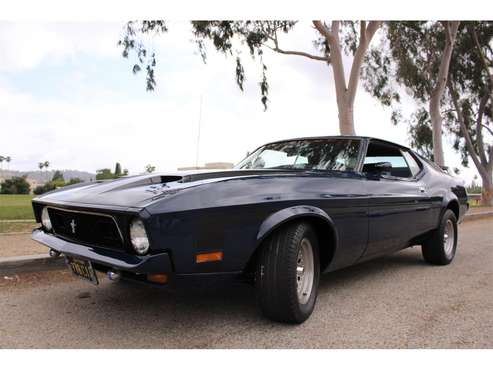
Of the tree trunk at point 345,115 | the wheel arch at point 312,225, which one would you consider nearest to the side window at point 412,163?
the wheel arch at point 312,225

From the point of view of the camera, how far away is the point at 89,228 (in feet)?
8.80

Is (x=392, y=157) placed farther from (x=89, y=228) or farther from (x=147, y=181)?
(x=89, y=228)

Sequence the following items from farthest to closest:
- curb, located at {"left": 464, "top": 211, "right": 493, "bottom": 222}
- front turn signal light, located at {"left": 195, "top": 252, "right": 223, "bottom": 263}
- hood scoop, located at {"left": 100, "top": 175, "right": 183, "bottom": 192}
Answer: curb, located at {"left": 464, "top": 211, "right": 493, "bottom": 222}, hood scoop, located at {"left": 100, "top": 175, "right": 183, "bottom": 192}, front turn signal light, located at {"left": 195, "top": 252, "right": 223, "bottom": 263}

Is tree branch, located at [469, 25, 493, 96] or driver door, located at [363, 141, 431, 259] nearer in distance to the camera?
driver door, located at [363, 141, 431, 259]

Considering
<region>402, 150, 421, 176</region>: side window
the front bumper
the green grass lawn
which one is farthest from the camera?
the green grass lawn

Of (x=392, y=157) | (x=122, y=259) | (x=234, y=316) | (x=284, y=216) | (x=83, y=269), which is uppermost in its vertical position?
(x=392, y=157)

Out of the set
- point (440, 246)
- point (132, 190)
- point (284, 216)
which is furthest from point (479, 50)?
point (132, 190)

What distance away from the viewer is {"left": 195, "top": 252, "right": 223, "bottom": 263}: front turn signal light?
7.72 ft

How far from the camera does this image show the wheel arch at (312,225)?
2570 mm

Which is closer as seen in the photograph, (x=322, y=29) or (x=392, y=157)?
(x=392, y=157)

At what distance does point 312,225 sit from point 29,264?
295 centimetres

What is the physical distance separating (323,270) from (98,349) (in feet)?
5.50

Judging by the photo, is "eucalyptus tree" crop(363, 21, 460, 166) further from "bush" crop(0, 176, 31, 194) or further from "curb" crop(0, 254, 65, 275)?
"bush" crop(0, 176, 31, 194)

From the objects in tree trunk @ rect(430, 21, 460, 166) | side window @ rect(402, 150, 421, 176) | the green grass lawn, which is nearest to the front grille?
side window @ rect(402, 150, 421, 176)
